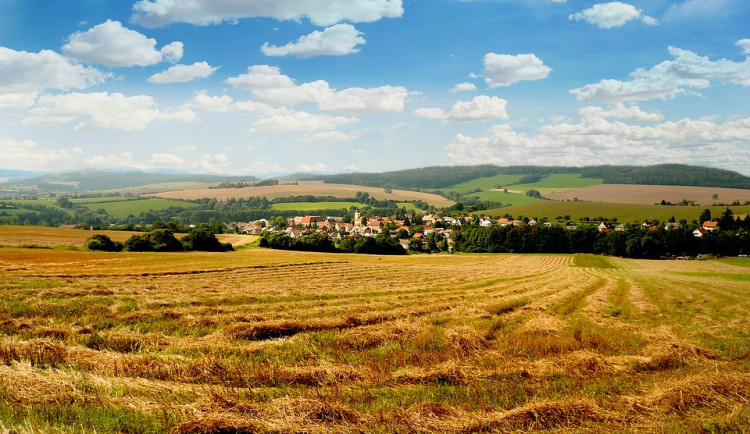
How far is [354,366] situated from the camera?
7555 mm

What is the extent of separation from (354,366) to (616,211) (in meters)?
158

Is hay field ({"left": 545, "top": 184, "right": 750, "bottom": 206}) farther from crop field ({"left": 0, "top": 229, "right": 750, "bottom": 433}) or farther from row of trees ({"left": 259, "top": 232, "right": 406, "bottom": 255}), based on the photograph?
crop field ({"left": 0, "top": 229, "right": 750, "bottom": 433})

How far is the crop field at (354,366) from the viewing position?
5.29 m

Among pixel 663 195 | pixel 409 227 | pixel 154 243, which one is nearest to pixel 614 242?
pixel 409 227

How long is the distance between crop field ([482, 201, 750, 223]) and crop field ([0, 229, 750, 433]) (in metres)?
138

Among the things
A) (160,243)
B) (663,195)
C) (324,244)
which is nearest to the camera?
(160,243)

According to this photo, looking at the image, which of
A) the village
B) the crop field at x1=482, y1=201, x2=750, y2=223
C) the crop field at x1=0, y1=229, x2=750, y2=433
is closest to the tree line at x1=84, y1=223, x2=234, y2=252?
the village

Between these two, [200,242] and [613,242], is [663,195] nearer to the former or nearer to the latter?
[613,242]

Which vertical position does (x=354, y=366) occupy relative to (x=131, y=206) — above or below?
below

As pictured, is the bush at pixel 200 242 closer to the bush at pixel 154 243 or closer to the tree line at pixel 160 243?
the tree line at pixel 160 243

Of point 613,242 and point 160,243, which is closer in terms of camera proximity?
point 160,243

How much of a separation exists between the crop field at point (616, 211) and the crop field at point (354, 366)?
453 feet

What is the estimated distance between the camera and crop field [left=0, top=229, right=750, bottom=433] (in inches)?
208

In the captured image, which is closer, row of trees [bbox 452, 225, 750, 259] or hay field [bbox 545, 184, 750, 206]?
row of trees [bbox 452, 225, 750, 259]
